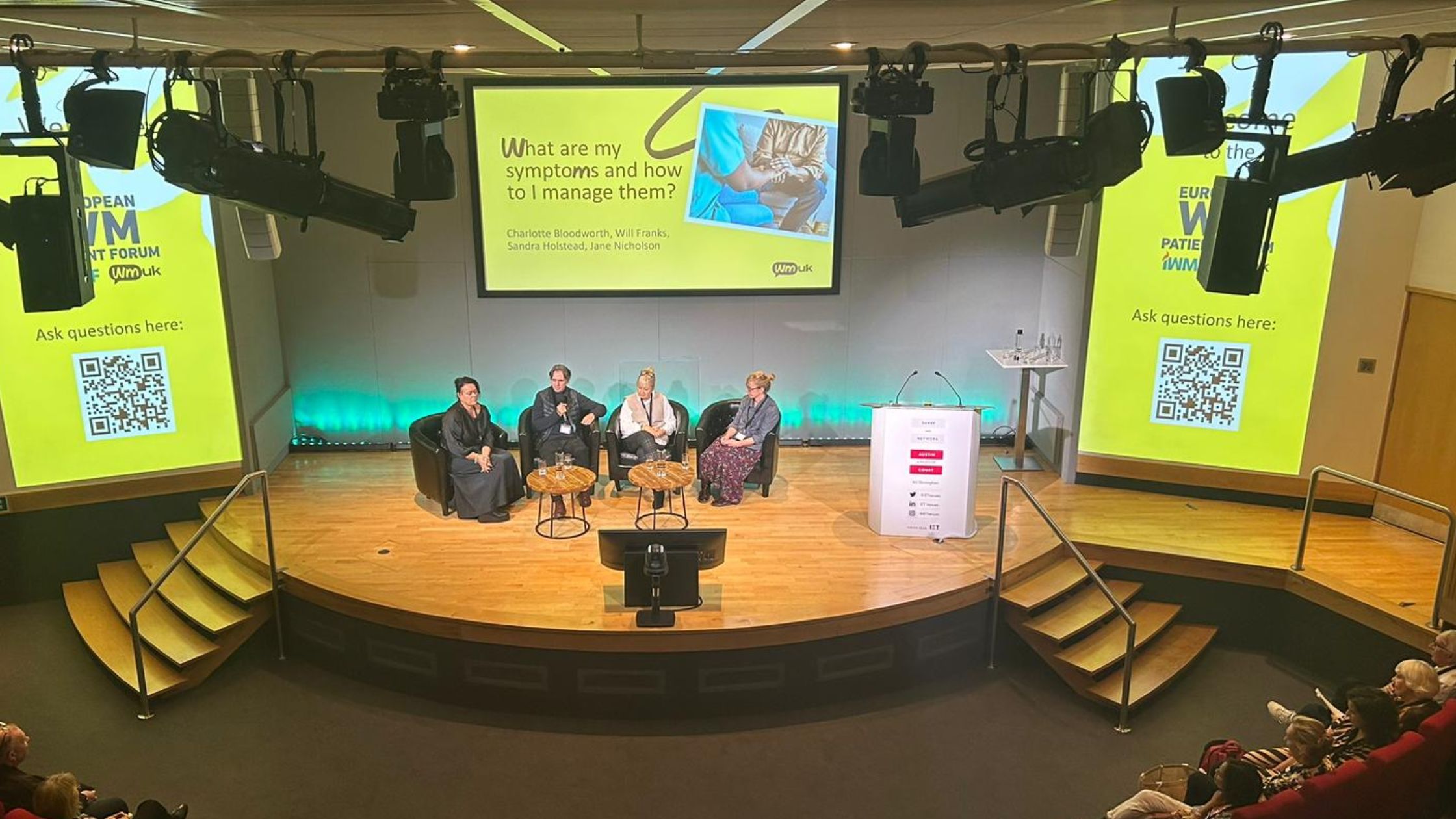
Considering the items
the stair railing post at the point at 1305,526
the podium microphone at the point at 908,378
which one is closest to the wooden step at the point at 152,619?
the podium microphone at the point at 908,378

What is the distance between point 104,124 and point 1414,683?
6400mm

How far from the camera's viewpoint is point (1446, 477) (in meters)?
7.04

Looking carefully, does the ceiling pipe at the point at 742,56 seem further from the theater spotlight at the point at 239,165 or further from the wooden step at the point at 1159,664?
the wooden step at the point at 1159,664

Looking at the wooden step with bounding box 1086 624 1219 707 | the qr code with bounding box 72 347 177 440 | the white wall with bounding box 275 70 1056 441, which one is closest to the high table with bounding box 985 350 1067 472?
the white wall with bounding box 275 70 1056 441

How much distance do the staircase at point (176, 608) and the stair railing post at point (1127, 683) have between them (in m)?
5.45

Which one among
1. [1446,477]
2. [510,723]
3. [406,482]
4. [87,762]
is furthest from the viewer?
[406,482]

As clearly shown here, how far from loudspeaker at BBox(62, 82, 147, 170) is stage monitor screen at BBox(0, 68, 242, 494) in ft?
10.2

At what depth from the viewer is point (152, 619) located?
6891mm

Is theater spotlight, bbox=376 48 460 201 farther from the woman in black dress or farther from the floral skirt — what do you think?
the floral skirt

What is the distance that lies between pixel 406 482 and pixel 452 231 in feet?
7.32

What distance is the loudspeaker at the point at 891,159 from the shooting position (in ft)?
15.0

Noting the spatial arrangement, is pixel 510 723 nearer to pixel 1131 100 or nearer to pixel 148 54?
pixel 148 54

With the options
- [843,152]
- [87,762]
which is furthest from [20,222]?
[843,152]

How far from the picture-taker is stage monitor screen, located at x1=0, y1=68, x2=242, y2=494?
23.7ft
